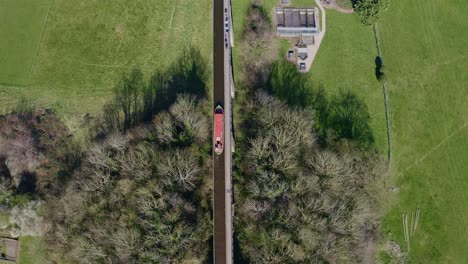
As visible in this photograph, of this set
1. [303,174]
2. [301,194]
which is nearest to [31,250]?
[301,194]

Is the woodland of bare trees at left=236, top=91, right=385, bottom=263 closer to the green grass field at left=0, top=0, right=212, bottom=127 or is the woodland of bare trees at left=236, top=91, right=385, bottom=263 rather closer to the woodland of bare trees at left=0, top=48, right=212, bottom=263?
the woodland of bare trees at left=0, top=48, right=212, bottom=263

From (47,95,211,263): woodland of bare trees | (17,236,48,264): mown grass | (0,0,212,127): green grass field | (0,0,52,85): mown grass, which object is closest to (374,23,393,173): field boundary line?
(0,0,212,127): green grass field

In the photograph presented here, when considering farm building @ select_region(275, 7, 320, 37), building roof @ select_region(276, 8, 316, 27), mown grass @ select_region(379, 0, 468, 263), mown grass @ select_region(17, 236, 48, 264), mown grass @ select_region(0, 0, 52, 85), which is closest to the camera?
mown grass @ select_region(17, 236, 48, 264)

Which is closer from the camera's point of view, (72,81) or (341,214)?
(341,214)

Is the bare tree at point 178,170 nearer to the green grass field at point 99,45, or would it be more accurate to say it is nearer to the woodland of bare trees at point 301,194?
the woodland of bare trees at point 301,194

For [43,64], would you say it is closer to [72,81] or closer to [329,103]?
[72,81]

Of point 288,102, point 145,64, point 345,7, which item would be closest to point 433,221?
point 288,102
